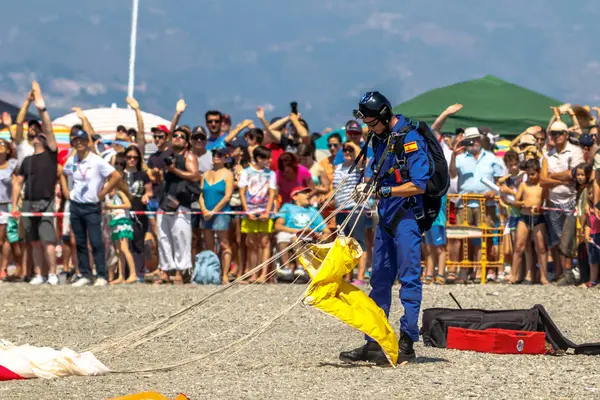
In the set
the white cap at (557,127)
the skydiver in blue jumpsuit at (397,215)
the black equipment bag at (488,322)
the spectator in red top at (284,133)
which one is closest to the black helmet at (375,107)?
the skydiver in blue jumpsuit at (397,215)

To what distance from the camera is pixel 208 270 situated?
15586 millimetres

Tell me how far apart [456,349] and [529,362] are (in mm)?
865

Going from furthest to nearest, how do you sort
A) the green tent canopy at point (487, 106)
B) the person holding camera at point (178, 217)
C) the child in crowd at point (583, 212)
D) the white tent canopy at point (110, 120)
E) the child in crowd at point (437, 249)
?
the white tent canopy at point (110, 120), the green tent canopy at point (487, 106), the person holding camera at point (178, 217), the child in crowd at point (437, 249), the child in crowd at point (583, 212)

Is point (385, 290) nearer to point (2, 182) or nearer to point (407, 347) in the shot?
point (407, 347)

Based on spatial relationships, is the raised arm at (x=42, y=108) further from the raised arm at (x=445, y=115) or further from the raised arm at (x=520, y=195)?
the raised arm at (x=520, y=195)

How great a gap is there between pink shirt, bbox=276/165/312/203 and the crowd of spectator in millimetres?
14

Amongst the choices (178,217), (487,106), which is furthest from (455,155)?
(487,106)

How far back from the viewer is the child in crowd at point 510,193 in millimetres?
15797

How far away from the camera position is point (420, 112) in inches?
900

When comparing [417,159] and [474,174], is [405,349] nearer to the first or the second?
[417,159]

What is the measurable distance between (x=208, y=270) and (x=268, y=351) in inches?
238

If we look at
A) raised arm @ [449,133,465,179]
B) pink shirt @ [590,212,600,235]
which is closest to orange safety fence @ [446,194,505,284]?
raised arm @ [449,133,465,179]

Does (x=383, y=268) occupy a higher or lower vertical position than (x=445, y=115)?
lower

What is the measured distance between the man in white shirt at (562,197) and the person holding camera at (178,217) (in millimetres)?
4662
